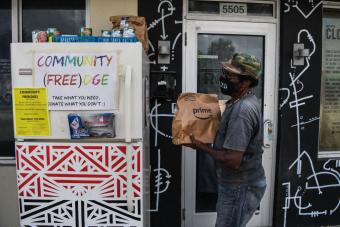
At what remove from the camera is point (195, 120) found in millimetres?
2637

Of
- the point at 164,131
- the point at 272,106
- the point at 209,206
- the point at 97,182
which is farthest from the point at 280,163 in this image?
the point at 97,182

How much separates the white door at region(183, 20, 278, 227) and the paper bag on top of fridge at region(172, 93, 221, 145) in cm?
122

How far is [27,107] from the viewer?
257 cm

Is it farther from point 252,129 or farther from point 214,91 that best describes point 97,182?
point 214,91

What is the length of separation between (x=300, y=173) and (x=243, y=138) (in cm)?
204

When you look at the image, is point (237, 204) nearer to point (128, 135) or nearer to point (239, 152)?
point (239, 152)

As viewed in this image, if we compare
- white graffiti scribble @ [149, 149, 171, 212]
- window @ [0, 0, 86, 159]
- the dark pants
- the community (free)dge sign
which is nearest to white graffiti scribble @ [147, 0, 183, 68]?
window @ [0, 0, 86, 159]

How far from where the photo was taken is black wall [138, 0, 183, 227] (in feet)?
12.4

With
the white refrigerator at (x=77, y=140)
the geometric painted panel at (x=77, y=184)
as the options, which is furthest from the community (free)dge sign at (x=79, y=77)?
the geometric painted panel at (x=77, y=184)

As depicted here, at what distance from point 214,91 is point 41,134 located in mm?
2013

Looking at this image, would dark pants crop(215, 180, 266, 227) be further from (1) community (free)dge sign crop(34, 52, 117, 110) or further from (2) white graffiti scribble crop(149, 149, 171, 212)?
(2) white graffiti scribble crop(149, 149, 171, 212)

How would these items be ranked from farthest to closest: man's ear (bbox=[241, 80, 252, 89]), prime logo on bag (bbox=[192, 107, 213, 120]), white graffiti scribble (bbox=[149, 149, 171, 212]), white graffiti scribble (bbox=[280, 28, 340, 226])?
white graffiti scribble (bbox=[280, 28, 340, 226]) → white graffiti scribble (bbox=[149, 149, 171, 212]) → prime logo on bag (bbox=[192, 107, 213, 120]) → man's ear (bbox=[241, 80, 252, 89])

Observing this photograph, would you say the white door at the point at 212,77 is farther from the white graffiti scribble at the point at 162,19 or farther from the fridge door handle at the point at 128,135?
the fridge door handle at the point at 128,135

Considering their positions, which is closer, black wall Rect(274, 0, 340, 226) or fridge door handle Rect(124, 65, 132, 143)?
fridge door handle Rect(124, 65, 132, 143)
